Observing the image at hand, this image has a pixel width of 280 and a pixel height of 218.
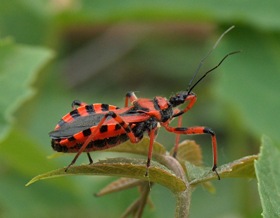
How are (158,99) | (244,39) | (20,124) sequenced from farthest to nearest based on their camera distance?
(20,124) → (244,39) → (158,99)

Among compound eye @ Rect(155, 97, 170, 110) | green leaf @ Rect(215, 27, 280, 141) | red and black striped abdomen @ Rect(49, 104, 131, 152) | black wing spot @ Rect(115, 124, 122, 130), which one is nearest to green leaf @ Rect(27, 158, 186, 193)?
red and black striped abdomen @ Rect(49, 104, 131, 152)

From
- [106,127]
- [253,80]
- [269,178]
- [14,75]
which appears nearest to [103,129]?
[106,127]

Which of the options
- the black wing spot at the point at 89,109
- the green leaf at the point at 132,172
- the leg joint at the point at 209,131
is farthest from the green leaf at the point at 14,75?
the green leaf at the point at 132,172

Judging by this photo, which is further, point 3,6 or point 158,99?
point 3,6

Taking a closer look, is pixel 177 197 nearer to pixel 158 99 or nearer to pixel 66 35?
pixel 158 99

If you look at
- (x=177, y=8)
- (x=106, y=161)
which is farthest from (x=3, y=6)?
(x=106, y=161)

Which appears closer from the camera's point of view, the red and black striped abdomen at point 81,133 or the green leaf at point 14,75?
the red and black striped abdomen at point 81,133

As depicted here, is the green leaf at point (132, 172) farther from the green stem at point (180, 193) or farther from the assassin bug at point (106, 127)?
the assassin bug at point (106, 127)

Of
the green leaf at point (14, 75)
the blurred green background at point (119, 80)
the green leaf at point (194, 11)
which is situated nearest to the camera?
the green leaf at point (14, 75)

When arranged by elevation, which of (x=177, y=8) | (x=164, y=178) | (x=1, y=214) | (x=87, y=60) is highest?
(x=164, y=178)
